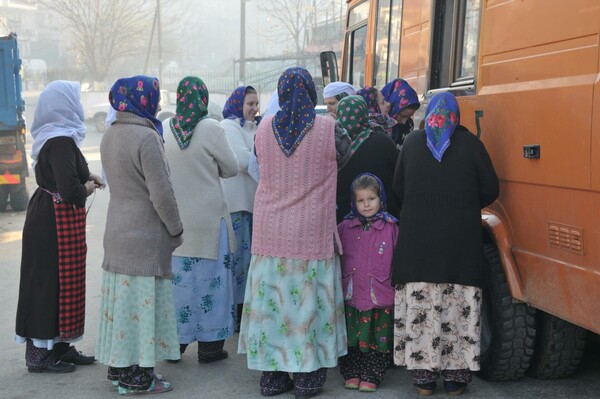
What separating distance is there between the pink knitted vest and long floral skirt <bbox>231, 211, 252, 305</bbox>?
1123 millimetres

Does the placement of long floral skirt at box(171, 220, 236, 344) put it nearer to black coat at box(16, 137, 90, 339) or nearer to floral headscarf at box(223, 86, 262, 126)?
black coat at box(16, 137, 90, 339)

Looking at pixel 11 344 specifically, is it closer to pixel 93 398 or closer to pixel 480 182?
pixel 93 398

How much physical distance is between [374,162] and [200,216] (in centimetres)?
108

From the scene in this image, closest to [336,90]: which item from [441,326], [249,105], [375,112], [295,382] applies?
[249,105]

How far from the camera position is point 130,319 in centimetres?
482

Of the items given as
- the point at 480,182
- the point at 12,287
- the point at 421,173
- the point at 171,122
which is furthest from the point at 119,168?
the point at 12,287

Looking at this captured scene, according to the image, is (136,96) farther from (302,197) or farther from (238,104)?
(238,104)

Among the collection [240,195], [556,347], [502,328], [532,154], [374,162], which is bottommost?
[556,347]

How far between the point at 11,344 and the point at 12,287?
6.67 ft

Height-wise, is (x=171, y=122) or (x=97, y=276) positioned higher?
(x=171, y=122)

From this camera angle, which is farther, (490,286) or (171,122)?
(171,122)

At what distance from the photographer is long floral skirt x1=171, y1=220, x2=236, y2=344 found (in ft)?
17.7

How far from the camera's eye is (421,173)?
4.69 metres

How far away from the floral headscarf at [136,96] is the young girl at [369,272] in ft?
3.88
